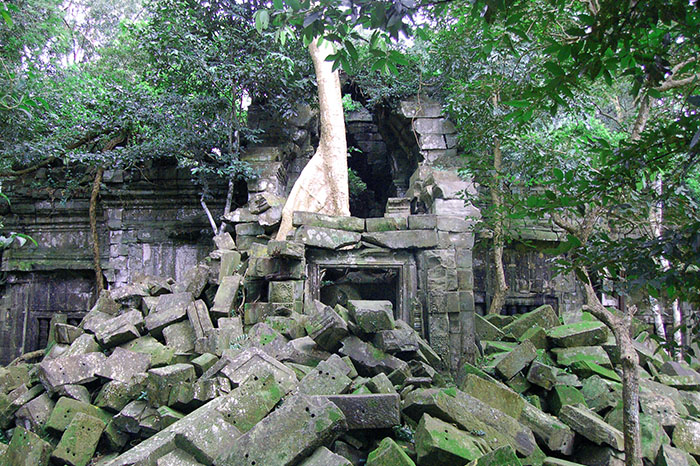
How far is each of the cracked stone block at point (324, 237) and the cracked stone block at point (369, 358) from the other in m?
1.41

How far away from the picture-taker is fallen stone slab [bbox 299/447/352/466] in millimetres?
2543

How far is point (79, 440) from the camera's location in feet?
11.8

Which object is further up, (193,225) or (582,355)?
(193,225)

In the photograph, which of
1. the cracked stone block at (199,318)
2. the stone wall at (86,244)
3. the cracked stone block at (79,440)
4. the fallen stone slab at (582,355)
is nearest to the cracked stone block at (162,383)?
the cracked stone block at (79,440)

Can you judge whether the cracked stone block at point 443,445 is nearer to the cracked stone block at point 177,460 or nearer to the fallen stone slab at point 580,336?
the cracked stone block at point 177,460

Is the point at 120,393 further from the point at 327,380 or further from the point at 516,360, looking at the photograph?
the point at 516,360

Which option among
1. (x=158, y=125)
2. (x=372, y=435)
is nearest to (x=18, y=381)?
(x=372, y=435)

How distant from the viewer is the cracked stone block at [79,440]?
351 centimetres

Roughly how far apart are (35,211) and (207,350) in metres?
7.02

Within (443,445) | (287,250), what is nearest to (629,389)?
(443,445)

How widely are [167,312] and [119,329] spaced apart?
1.66ft

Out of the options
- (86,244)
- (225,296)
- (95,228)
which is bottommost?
(225,296)

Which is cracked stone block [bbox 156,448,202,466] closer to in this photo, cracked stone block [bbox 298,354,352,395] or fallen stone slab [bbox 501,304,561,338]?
cracked stone block [bbox 298,354,352,395]

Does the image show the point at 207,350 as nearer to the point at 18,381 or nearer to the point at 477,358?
the point at 18,381
